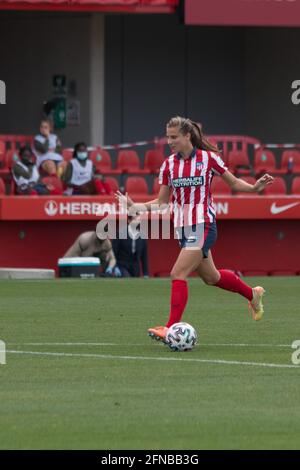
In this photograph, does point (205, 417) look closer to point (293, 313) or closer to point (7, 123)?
point (293, 313)

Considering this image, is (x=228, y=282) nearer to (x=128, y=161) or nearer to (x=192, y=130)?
(x=192, y=130)

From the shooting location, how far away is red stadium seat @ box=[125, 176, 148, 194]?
26.4 m

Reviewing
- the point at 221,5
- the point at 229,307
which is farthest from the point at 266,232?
the point at 229,307

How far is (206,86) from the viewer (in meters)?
33.6

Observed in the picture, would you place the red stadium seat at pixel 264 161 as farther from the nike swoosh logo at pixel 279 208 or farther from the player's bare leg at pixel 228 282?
the player's bare leg at pixel 228 282

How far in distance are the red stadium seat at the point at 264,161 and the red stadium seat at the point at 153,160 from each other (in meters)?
1.79

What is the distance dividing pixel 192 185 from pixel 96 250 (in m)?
10.8

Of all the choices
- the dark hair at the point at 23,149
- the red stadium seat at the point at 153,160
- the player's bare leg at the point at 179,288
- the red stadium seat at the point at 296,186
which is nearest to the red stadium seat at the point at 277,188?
the red stadium seat at the point at 296,186

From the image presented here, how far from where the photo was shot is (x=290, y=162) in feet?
94.6

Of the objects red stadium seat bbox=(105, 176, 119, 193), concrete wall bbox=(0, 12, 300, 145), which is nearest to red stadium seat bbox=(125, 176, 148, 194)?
red stadium seat bbox=(105, 176, 119, 193)

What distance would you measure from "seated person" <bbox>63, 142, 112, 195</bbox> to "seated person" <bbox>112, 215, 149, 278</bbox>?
136cm

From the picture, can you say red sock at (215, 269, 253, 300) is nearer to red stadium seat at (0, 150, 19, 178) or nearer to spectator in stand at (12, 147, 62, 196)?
spectator in stand at (12, 147, 62, 196)

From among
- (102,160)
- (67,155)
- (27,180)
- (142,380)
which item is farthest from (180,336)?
(102,160)

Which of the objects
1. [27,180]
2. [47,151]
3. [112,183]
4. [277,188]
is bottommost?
[277,188]
